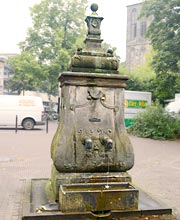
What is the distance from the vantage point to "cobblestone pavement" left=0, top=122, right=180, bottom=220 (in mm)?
6750

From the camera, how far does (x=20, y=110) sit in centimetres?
2509

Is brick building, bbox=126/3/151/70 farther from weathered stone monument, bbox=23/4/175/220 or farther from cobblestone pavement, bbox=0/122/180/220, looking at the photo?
weathered stone monument, bbox=23/4/175/220

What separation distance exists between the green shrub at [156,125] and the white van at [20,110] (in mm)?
7500

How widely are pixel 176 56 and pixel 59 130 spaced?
16.4 metres

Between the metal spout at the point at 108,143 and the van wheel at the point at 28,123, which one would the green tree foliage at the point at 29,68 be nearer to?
the van wheel at the point at 28,123

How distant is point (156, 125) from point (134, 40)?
5183cm

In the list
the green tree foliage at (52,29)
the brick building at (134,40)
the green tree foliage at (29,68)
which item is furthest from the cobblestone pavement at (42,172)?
the brick building at (134,40)

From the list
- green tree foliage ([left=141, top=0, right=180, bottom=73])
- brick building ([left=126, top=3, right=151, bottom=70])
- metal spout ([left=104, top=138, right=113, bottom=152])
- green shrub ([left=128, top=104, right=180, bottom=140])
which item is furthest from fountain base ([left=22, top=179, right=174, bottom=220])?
brick building ([left=126, top=3, right=151, bottom=70])

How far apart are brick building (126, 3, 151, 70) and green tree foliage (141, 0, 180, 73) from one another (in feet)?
155

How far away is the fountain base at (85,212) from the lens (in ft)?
17.3

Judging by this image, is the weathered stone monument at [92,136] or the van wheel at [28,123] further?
the van wheel at [28,123]

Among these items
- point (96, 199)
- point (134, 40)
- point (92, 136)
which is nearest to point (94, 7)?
point (92, 136)

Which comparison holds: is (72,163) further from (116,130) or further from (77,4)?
(77,4)

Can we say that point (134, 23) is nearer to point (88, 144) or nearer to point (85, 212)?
point (88, 144)
